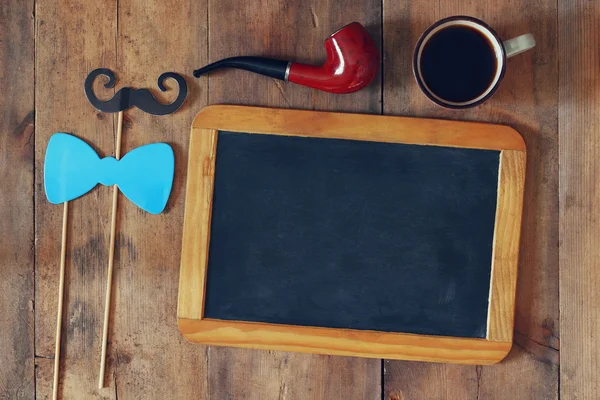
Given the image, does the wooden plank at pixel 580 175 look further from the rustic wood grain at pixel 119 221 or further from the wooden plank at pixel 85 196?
the wooden plank at pixel 85 196

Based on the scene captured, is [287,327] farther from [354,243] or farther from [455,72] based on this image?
[455,72]

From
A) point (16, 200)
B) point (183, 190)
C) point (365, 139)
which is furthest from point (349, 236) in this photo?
point (16, 200)

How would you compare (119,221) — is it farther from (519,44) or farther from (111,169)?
(519,44)

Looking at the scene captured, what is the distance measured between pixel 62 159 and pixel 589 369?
83 cm

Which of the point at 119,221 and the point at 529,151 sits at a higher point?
the point at 529,151

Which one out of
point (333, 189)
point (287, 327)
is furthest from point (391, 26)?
point (287, 327)

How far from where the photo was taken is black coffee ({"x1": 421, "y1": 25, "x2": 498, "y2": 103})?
2.14 ft

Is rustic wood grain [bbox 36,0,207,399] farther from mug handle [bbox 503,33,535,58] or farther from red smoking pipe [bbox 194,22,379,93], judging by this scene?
mug handle [bbox 503,33,535,58]

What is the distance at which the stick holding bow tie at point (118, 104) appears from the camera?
0.73 m

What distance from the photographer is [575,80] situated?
728 mm

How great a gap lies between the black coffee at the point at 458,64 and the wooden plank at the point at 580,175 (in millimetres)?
158

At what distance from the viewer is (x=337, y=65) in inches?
26.5

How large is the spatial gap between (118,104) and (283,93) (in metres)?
0.24

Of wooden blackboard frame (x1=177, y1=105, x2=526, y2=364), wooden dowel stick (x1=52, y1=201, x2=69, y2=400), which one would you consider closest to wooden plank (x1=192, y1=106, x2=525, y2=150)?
wooden blackboard frame (x1=177, y1=105, x2=526, y2=364)
